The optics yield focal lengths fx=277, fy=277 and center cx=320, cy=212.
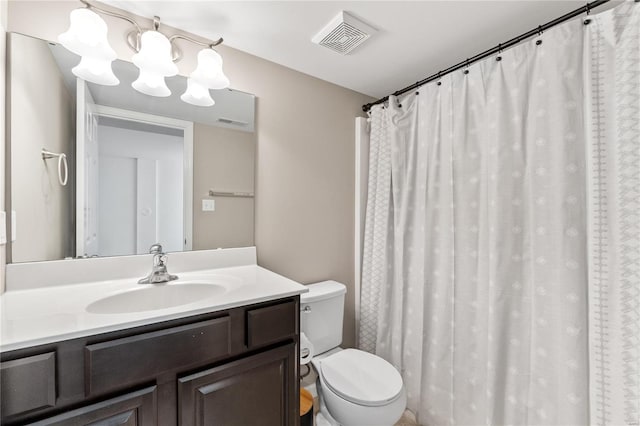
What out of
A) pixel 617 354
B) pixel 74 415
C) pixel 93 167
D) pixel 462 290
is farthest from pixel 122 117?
pixel 617 354

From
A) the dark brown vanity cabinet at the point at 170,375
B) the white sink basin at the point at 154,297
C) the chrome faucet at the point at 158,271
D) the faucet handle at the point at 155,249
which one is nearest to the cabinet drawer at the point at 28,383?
the dark brown vanity cabinet at the point at 170,375

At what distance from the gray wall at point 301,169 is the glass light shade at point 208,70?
0.13 m

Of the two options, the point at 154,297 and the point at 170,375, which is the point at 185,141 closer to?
Answer: the point at 154,297

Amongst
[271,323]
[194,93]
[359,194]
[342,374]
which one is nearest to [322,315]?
[342,374]

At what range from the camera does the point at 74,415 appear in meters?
0.74

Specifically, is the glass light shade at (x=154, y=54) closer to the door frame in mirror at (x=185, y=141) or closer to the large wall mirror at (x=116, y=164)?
the large wall mirror at (x=116, y=164)

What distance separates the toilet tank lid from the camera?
1.65 meters

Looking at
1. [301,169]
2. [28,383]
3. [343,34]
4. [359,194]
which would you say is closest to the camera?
[28,383]

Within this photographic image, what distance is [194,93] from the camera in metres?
1.42

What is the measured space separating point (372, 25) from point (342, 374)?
179 centimetres

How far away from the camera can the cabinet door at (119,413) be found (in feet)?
2.42

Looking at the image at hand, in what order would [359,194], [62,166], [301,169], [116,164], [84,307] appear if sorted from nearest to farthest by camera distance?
[84,307], [62,166], [116,164], [301,169], [359,194]

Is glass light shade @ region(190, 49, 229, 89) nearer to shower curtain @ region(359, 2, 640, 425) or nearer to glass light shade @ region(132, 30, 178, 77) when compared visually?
glass light shade @ region(132, 30, 178, 77)

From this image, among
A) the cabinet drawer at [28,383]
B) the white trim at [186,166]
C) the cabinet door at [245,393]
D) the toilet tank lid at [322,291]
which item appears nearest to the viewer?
the cabinet drawer at [28,383]
